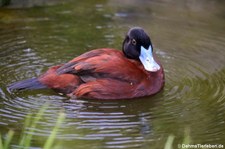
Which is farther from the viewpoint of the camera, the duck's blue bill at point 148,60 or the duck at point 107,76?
the duck's blue bill at point 148,60

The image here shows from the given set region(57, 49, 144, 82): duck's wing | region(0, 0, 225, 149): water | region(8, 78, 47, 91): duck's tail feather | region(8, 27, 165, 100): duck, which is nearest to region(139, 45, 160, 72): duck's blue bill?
region(8, 27, 165, 100): duck

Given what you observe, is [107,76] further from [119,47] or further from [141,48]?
[119,47]

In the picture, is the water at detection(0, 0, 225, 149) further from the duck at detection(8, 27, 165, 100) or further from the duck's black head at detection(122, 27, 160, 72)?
the duck's black head at detection(122, 27, 160, 72)

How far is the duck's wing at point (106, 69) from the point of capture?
5840 mm

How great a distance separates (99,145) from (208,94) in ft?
5.31

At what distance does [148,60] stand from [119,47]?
4.76 feet

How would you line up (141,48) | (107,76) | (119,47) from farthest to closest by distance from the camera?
(119,47), (141,48), (107,76)

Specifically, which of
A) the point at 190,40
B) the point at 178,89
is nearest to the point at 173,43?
the point at 190,40

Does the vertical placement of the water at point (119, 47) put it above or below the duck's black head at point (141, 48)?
below

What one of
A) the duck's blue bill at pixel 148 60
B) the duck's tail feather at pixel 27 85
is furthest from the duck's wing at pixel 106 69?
the duck's tail feather at pixel 27 85

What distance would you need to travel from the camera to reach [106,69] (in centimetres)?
585

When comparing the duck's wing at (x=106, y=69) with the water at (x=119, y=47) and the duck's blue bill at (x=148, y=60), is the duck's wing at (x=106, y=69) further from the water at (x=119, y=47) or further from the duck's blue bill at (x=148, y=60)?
the water at (x=119, y=47)

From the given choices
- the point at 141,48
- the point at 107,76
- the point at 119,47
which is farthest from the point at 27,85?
the point at 119,47

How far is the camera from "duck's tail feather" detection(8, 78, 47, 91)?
596cm
